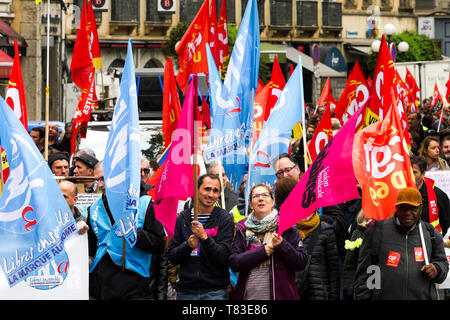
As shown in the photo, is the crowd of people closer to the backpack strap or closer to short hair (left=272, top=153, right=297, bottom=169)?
the backpack strap

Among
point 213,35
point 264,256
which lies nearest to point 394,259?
point 264,256

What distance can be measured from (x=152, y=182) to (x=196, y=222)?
2417mm

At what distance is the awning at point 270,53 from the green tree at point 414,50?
456 centimetres

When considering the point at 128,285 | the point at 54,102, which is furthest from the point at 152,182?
the point at 54,102

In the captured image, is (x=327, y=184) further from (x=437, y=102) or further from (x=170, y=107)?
(x=437, y=102)

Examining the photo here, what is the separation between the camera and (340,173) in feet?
21.4

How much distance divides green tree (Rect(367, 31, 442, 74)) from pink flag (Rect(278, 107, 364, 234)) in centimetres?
3473

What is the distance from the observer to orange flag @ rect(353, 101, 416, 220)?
267 inches

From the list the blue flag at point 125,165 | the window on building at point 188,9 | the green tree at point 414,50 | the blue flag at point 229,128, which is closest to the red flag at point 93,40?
the blue flag at point 229,128

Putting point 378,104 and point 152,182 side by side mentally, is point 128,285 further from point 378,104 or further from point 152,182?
point 378,104

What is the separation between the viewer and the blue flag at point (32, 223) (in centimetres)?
609

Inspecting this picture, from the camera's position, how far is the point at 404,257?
629 centimetres

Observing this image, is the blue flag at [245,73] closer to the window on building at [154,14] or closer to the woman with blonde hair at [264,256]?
the woman with blonde hair at [264,256]

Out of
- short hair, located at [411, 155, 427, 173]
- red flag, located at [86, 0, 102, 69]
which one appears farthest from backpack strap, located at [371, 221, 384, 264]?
red flag, located at [86, 0, 102, 69]
